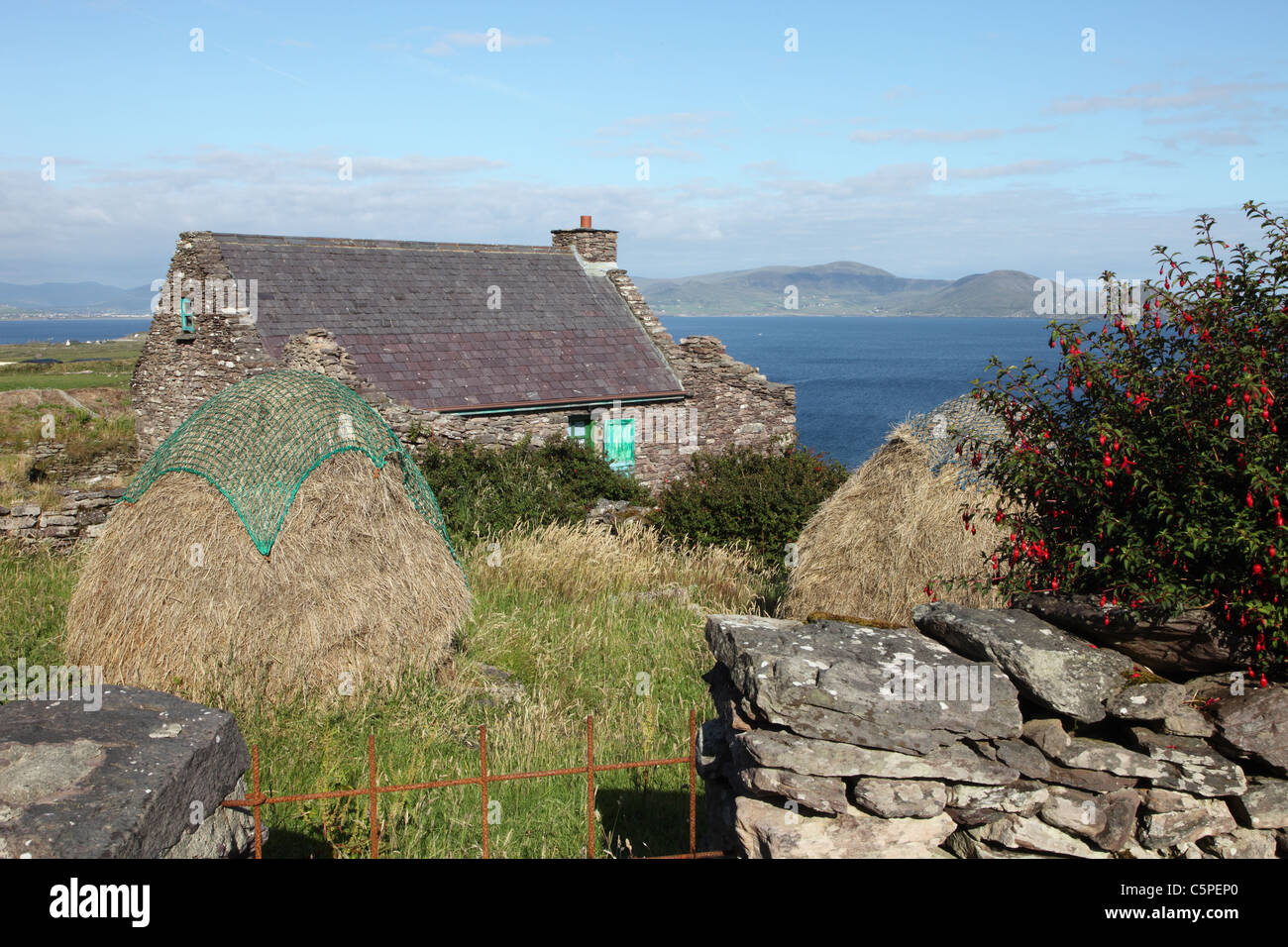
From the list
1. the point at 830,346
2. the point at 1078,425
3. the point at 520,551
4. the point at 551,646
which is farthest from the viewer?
the point at 830,346

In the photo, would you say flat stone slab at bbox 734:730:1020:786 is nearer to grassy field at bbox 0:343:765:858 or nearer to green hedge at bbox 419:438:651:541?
grassy field at bbox 0:343:765:858

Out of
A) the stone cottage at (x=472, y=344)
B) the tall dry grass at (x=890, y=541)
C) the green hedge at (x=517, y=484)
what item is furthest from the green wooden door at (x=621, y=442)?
the tall dry grass at (x=890, y=541)

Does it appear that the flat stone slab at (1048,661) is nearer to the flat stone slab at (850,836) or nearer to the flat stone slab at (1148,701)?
the flat stone slab at (1148,701)

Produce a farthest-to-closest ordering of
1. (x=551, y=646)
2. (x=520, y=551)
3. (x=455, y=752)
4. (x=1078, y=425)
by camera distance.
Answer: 1. (x=520, y=551)
2. (x=551, y=646)
3. (x=455, y=752)
4. (x=1078, y=425)

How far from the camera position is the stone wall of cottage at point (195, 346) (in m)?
20.8

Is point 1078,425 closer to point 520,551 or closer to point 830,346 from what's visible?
point 520,551

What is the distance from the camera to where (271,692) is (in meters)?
7.61

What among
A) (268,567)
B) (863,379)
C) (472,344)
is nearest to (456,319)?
(472,344)

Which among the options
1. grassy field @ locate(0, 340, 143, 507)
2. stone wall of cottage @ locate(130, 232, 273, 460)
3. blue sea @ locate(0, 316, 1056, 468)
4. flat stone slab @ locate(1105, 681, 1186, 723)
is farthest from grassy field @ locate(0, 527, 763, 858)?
stone wall of cottage @ locate(130, 232, 273, 460)

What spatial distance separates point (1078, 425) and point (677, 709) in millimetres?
4422

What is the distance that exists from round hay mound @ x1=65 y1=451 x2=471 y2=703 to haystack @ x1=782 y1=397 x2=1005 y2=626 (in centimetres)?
441

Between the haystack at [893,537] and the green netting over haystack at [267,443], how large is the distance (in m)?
4.54

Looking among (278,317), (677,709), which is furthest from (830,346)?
(677,709)

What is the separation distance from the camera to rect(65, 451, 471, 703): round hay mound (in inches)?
301
